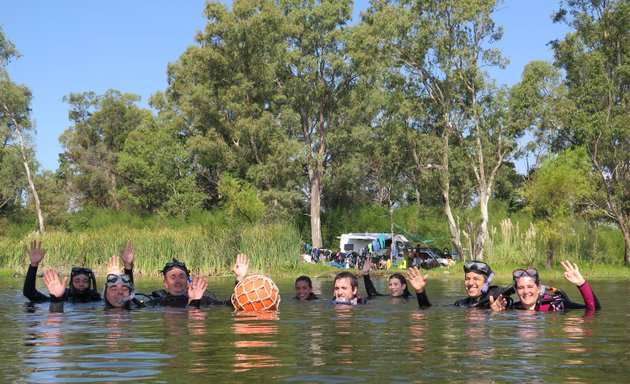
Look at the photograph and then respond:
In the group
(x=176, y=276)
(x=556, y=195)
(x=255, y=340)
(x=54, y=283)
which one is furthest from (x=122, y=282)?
(x=556, y=195)

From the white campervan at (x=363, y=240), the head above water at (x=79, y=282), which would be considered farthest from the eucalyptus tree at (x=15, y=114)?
the head above water at (x=79, y=282)

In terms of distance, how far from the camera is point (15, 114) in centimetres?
7212

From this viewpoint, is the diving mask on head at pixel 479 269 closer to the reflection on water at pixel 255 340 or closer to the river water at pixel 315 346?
the river water at pixel 315 346

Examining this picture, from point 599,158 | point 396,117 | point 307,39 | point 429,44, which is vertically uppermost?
point 307,39

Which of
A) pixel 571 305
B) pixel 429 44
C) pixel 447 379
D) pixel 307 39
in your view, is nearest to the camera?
pixel 447 379

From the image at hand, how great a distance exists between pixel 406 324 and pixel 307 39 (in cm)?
5053

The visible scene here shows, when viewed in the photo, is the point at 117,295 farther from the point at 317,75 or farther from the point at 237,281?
the point at 317,75

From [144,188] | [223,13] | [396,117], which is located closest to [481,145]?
[396,117]

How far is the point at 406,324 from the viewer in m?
14.9

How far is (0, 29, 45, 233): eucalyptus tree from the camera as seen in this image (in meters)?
70.1

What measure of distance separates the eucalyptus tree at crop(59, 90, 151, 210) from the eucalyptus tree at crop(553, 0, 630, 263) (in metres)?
47.5

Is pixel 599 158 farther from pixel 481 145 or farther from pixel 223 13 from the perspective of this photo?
pixel 223 13

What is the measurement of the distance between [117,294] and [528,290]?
25.9 feet

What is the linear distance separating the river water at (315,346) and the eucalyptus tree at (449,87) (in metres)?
33.4
